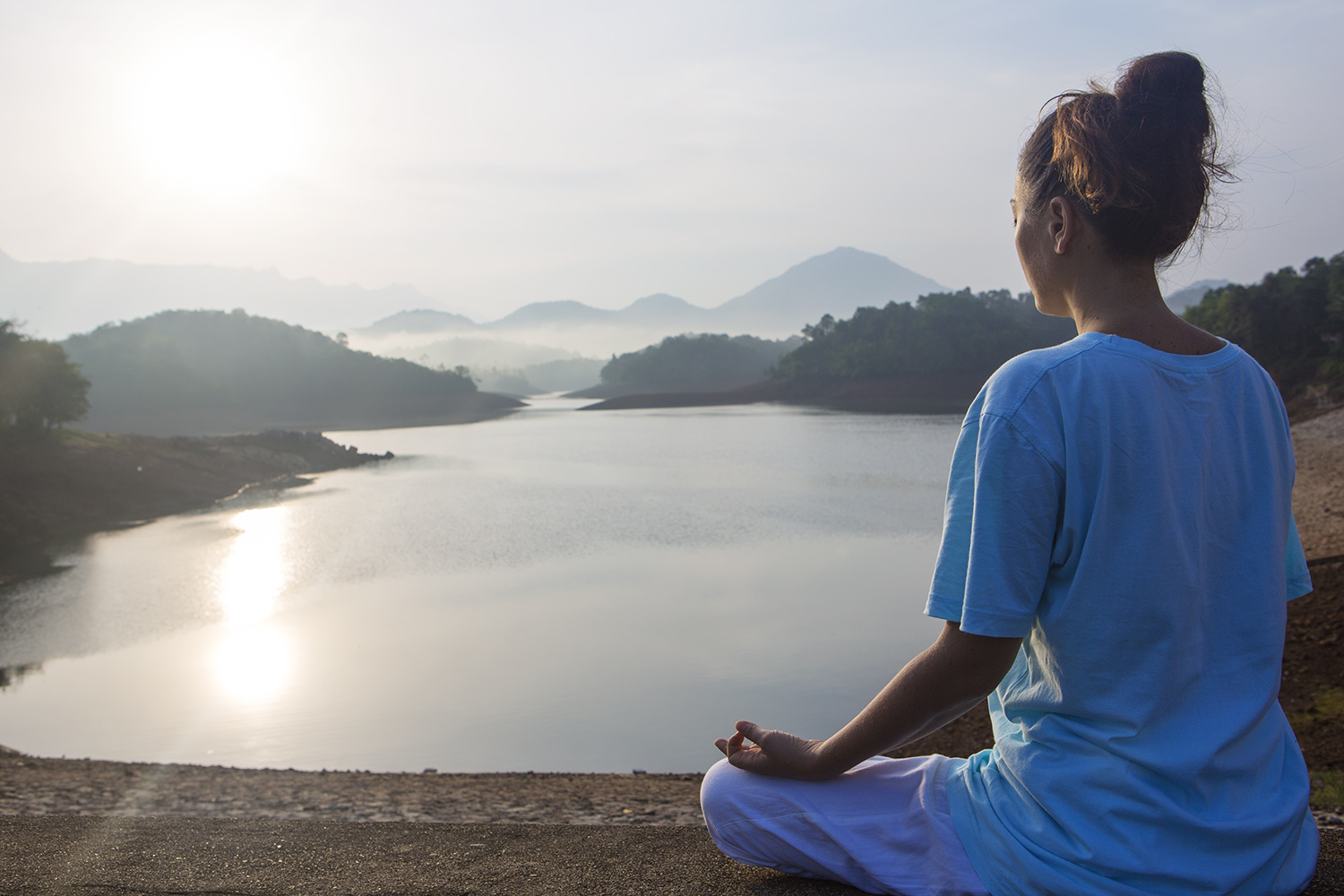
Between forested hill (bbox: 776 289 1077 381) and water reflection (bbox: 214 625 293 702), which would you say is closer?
water reflection (bbox: 214 625 293 702)

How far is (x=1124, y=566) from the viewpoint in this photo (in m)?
0.89

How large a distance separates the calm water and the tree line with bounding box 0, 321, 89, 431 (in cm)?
441

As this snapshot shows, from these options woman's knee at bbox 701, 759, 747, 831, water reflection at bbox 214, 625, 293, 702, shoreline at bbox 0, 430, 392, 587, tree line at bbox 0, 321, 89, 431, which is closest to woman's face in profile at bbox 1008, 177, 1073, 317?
woman's knee at bbox 701, 759, 747, 831

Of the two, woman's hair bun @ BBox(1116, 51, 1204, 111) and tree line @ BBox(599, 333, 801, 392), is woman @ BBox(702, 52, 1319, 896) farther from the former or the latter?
tree line @ BBox(599, 333, 801, 392)

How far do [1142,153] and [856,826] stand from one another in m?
0.88

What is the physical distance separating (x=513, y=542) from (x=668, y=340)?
71.6 meters

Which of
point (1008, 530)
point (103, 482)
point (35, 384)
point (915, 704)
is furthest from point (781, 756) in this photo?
point (35, 384)

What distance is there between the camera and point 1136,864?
887 millimetres

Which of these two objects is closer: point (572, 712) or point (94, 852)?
point (94, 852)

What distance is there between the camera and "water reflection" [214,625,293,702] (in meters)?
6.38

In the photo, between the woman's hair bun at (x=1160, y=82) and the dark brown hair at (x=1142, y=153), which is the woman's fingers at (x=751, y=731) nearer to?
the dark brown hair at (x=1142, y=153)

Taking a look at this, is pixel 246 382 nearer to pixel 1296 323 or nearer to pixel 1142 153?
pixel 1296 323

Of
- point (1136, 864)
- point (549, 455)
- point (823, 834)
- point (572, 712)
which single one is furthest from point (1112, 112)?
point (549, 455)

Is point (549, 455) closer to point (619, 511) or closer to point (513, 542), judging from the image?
point (619, 511)
